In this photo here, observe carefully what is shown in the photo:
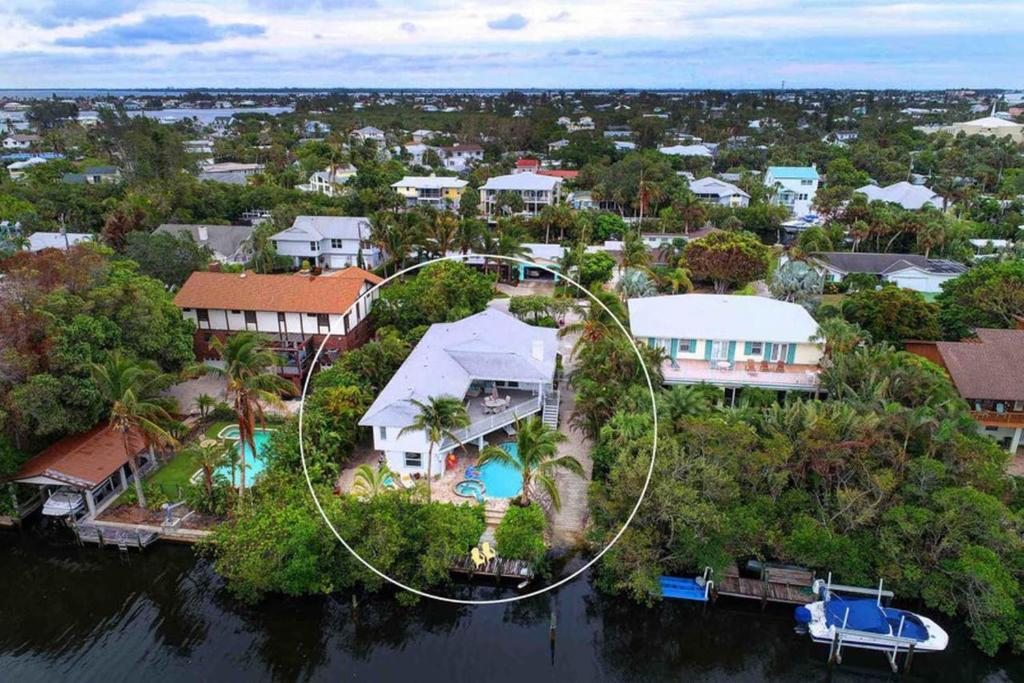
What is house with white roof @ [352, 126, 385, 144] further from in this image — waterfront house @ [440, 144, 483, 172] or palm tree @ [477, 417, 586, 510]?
palm tree @ [477, 417, 586, 510]

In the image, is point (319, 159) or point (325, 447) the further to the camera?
point (319, 159)

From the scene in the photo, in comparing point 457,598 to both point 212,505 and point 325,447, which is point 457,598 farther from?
point 212,505

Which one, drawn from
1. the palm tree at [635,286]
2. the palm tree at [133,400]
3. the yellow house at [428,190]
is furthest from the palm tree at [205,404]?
the yellow house at [428,190]

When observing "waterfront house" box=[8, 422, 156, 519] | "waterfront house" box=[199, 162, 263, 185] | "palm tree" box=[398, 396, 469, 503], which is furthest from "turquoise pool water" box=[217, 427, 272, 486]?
"waterfront house" box=[199, 162, 263, 185]

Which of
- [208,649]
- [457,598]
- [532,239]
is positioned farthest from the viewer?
[532,239]

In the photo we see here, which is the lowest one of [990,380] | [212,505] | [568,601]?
[568,601]

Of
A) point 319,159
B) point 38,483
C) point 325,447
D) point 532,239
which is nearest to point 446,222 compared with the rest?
point 532,239
